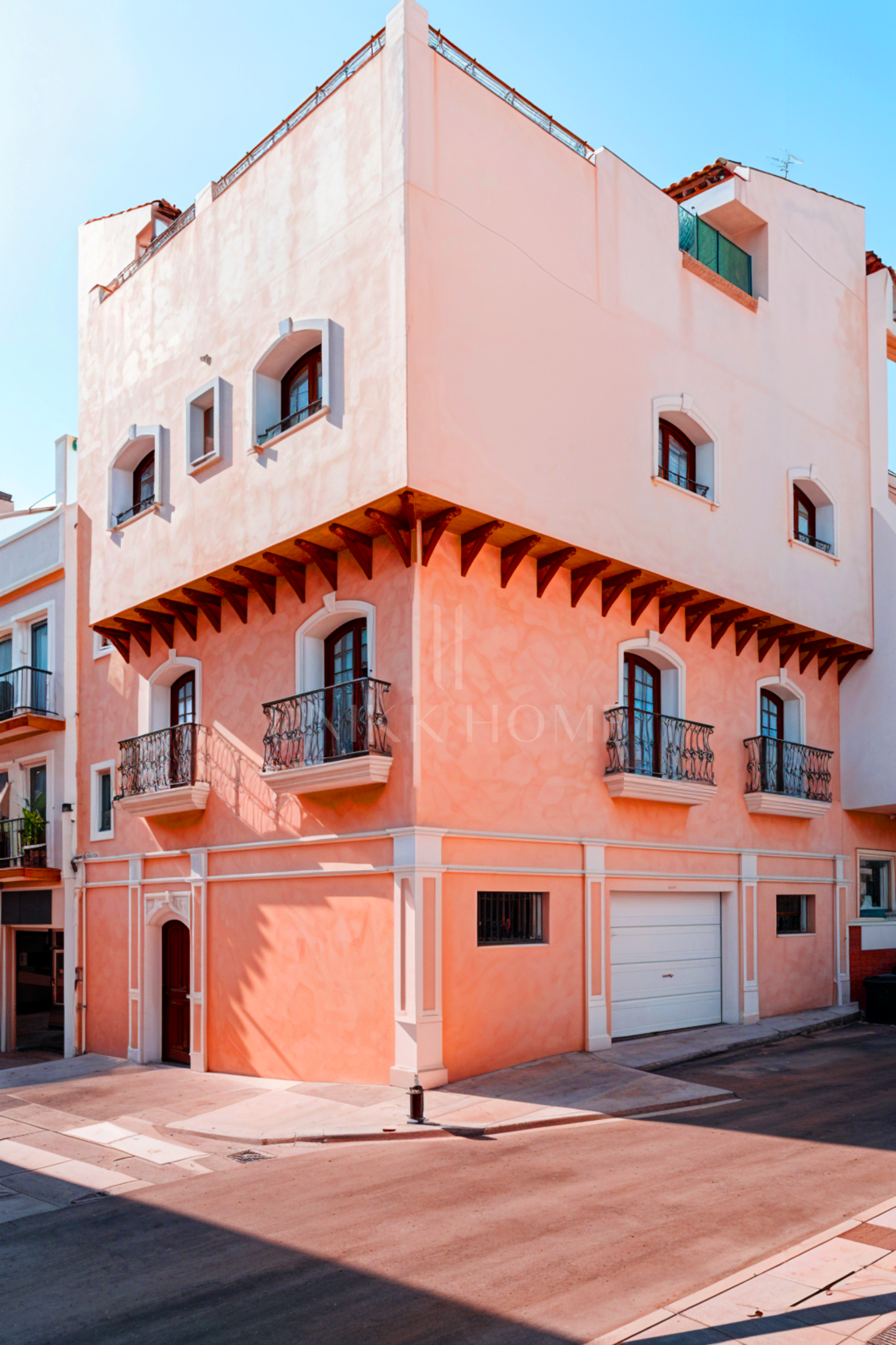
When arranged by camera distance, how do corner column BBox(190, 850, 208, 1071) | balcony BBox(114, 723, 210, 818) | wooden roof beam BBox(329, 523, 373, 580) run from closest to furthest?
wooden roof beam BBox(329, 523, 373, 580), corner column BBox(190, 850, 208, 1071), balcony BBox(114, 723, 210, 818)

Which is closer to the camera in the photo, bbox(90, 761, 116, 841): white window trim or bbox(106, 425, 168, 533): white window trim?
bbox(106, 425, 168, 533): white window trim

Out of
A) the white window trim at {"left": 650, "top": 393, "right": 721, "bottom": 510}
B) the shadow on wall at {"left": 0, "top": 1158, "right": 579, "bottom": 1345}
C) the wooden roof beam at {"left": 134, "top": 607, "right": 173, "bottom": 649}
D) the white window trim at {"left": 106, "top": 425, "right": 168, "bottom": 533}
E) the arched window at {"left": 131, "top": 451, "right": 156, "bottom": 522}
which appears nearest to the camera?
the shadow on wall at {"left": 0, "top": 1158, "right": 579, "bottom": 1345}

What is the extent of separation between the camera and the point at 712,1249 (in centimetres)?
806

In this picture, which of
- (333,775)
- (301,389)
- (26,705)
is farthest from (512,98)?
(26,705)

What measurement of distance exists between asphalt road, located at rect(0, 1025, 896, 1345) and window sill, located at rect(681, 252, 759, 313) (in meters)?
13.8

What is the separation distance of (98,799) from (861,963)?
15.6 meters

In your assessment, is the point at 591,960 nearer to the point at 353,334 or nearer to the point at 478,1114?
the point at 478,1114

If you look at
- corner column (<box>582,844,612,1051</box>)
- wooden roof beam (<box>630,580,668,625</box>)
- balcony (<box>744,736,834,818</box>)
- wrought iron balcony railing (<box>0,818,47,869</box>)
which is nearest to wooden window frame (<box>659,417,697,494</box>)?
wooden roof beam (<box>630,580,668,625</box>)

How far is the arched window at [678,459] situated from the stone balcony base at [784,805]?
219 inches

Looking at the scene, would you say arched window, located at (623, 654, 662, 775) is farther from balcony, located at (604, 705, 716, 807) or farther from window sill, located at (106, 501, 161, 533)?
window sill, located at (106, 501, 161, 533)

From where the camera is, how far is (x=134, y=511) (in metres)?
20.6

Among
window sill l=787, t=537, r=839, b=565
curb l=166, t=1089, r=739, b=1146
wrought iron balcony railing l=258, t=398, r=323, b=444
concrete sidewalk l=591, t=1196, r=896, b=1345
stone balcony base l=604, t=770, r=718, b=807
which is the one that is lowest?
curb l=166, t=1089, r=739, b=1146

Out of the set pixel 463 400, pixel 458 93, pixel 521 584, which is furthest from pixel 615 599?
pixel 458 93

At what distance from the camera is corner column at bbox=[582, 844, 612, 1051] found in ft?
54.2
